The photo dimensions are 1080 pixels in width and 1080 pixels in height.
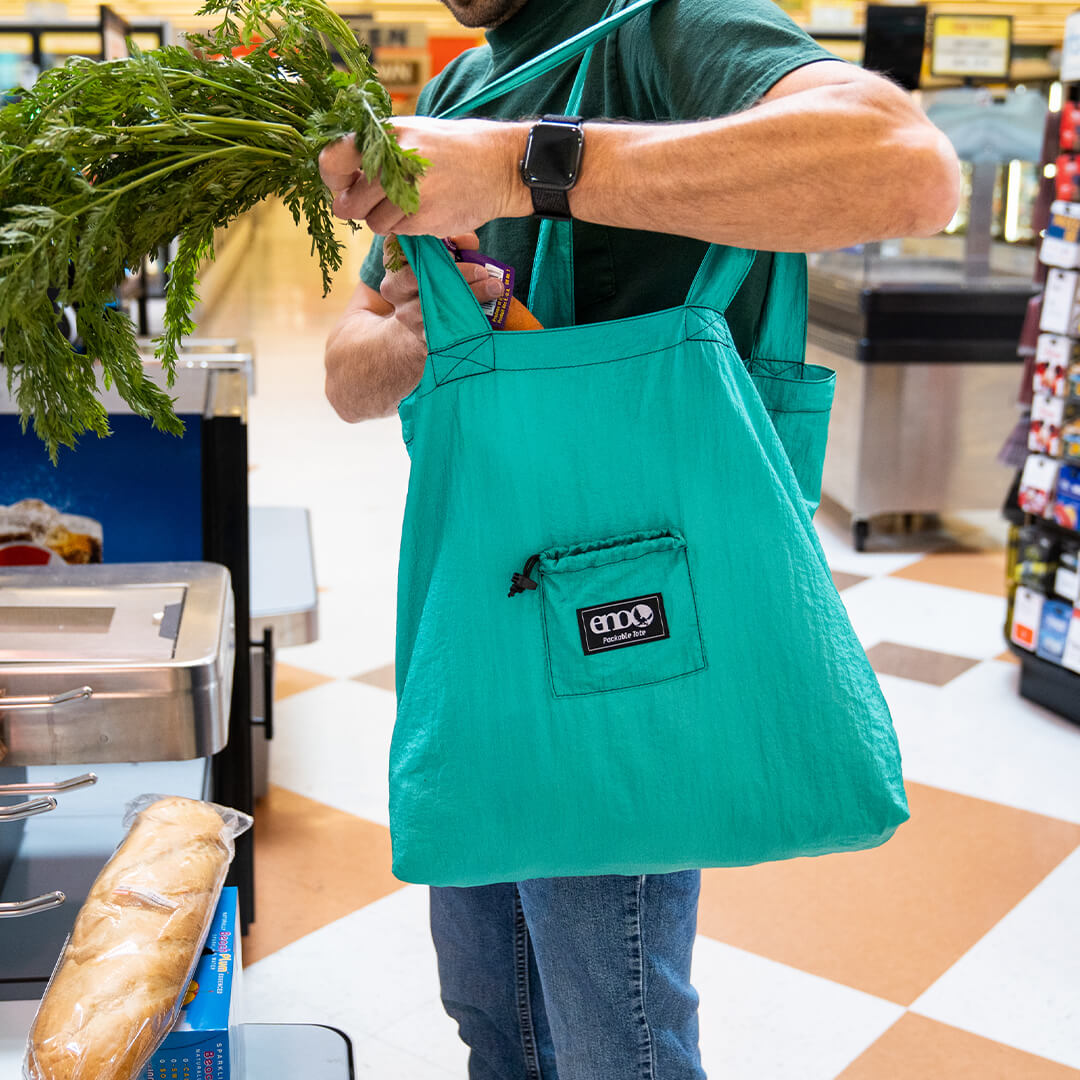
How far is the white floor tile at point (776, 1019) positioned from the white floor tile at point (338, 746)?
85 centimetres

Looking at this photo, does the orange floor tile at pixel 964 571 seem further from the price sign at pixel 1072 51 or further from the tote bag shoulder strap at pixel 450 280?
the tote bag shoulder strap at pixel 450 280

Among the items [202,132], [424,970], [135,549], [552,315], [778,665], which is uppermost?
[202,132]

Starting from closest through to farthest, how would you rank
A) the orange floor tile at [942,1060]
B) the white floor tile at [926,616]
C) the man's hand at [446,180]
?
1. the man's hand at [446,180]
2. the orange floor tile at [942,1060]
3. the white floor tile at [926,616]

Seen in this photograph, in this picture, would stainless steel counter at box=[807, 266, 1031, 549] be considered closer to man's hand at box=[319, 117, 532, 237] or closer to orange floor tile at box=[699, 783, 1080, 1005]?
orange floor tile at box=[699, 783, 1080, 1005]

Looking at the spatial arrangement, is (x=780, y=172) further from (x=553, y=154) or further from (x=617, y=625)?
(x=617, y=625)

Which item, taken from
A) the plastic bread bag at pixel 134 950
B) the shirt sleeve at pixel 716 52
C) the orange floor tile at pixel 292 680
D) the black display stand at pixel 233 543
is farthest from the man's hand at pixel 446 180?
the orange floor tile at pixel 292 680

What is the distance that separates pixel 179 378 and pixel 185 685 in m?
0.90

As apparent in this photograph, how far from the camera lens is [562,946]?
1139mm

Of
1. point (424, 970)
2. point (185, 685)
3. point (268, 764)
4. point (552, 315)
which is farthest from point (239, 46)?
point (268, 764)

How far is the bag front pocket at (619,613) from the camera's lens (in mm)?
980

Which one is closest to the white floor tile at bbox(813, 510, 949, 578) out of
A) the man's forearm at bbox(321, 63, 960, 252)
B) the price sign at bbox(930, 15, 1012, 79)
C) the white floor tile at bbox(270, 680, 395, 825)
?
the white floor tile at bbox(270, 680, 395, 825)

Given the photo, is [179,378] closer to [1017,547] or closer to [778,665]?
[778,665]

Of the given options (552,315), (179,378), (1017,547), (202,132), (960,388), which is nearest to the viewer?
(202,132)

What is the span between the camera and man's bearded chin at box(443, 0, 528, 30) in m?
1.16
